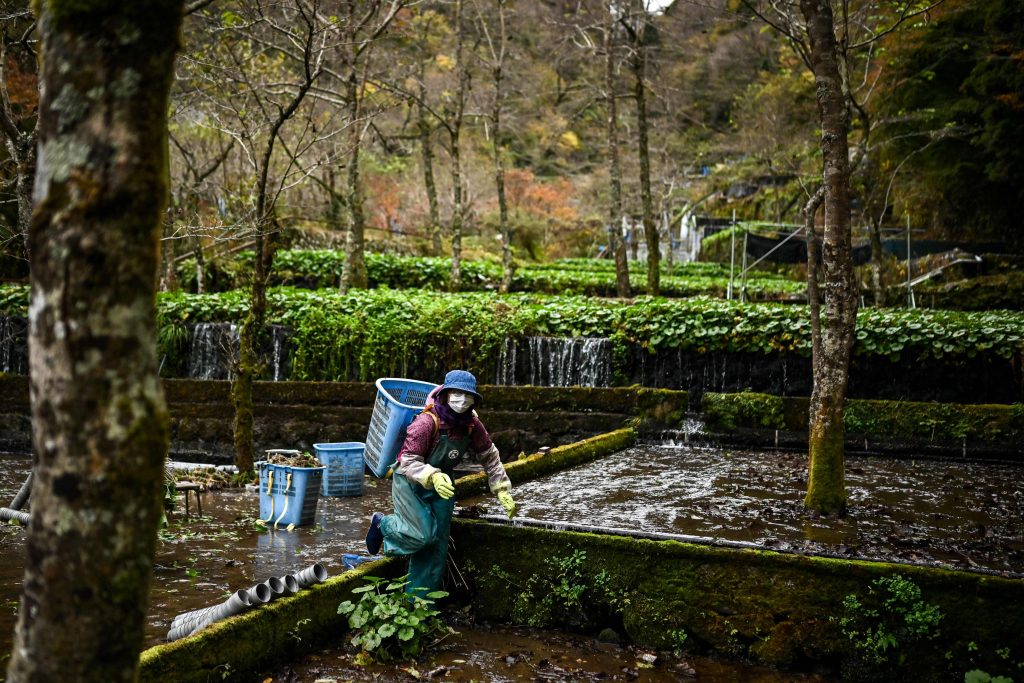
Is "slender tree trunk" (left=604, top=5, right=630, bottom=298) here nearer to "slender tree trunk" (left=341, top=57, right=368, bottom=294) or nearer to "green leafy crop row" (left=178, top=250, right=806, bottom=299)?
"green leafy crop row" (left=178, top=250, right=806, bottom=299)

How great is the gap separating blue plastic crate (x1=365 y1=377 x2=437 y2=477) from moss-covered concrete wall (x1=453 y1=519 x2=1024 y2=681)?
306 cm

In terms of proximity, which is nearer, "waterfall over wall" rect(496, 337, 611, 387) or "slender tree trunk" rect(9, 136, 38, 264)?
"slender tree trunk" rect(9, 136, 38, 264)

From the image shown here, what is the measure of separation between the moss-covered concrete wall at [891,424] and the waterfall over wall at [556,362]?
8.08 ft

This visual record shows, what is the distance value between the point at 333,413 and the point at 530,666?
356 inches

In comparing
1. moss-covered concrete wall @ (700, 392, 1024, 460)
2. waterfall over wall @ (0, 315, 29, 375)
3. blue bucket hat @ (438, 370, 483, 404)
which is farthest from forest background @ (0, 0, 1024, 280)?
moss-covered concrete wall @ (700, 392, 1024, 460)

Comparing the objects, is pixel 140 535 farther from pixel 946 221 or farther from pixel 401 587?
pixel 946 221

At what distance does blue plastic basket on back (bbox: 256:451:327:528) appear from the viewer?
25.1 ft

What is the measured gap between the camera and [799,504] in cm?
775

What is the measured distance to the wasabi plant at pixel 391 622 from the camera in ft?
15.9

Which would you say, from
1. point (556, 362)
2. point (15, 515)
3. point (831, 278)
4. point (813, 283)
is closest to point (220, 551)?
point (15, 515)

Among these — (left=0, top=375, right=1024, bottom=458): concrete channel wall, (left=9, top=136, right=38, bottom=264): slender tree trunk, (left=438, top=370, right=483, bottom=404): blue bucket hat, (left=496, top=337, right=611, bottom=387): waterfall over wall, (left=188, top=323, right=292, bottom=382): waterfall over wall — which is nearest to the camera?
(left=438, top=370, right=483, bottom=404): blue bucket hat

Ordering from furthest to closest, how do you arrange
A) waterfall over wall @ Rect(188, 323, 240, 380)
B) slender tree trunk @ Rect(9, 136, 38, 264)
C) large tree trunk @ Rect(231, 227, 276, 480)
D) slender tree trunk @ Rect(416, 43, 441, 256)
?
1. slender tree trunk @ Rect(416, 43, 441, 256)
2. waterfall over wall @ Rect(188, 323, 240, 380)
3. large tree trunk @ Rect(231, 227, 276, 480)
4. slender tree trunk @ Rect(9, 136, 38, 264)

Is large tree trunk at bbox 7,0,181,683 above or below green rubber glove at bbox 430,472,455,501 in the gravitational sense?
above

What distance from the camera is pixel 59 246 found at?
6.49 feet
